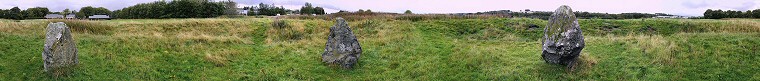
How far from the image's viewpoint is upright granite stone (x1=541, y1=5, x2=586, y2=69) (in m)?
19.6

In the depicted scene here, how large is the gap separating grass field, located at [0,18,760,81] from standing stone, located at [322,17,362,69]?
49 cm

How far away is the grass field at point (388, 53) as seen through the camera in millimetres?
20234

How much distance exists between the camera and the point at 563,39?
64.6 ft

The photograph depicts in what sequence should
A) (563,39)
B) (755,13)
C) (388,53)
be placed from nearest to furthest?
1. (563,39)
2. (388,53)
3. (755,13)

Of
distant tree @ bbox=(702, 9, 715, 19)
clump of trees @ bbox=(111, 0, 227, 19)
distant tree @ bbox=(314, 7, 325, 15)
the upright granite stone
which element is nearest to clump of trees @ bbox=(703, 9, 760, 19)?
distant tree @ bbox=(702, 9, 715, 19)

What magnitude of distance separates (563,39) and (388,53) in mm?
8572

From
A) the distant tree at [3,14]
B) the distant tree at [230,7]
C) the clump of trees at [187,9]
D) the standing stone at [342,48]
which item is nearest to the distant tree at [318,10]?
the distant tree at [230,7]

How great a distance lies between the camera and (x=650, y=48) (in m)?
22.5

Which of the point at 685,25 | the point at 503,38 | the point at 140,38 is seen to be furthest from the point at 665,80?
the point at 140,38

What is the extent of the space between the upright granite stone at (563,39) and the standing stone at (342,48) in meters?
7.92

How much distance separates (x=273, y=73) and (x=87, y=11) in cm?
9001

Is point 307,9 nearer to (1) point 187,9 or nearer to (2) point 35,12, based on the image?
(1) point 187,9

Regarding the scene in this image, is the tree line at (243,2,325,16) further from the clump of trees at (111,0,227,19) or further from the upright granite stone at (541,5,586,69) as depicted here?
the upright granite stone at (541,5,586,69)

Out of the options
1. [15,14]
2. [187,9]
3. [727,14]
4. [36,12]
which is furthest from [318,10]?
[727,14]
